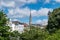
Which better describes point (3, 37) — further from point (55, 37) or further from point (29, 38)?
point (29, 38)

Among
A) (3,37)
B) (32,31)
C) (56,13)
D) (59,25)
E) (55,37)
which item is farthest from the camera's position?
(56,13)

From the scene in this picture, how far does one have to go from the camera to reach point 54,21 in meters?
57.9

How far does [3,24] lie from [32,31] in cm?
1512

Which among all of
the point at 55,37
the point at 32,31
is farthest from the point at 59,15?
the point at 55,37

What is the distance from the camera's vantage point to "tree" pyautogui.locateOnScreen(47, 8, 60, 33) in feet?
185

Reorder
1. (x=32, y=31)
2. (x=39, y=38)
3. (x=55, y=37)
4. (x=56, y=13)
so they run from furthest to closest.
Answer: (x=56, y=13)
(x=32, y=31)
(x=39, y=38)
(x=55, y=37)

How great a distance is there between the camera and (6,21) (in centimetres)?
2995

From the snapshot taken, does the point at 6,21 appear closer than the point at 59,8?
Yes

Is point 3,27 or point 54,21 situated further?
point 54,21

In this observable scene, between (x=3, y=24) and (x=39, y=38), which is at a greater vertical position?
(x=3, y=24)

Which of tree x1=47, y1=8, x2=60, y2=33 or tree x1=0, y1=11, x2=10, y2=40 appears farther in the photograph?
tree x1=47, y1=8, x2=60, y2=33

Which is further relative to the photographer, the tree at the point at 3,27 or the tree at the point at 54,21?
the tree at the point at 54,21

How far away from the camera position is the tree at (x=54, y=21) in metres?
56.4

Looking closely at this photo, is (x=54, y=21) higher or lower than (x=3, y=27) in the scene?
lower
